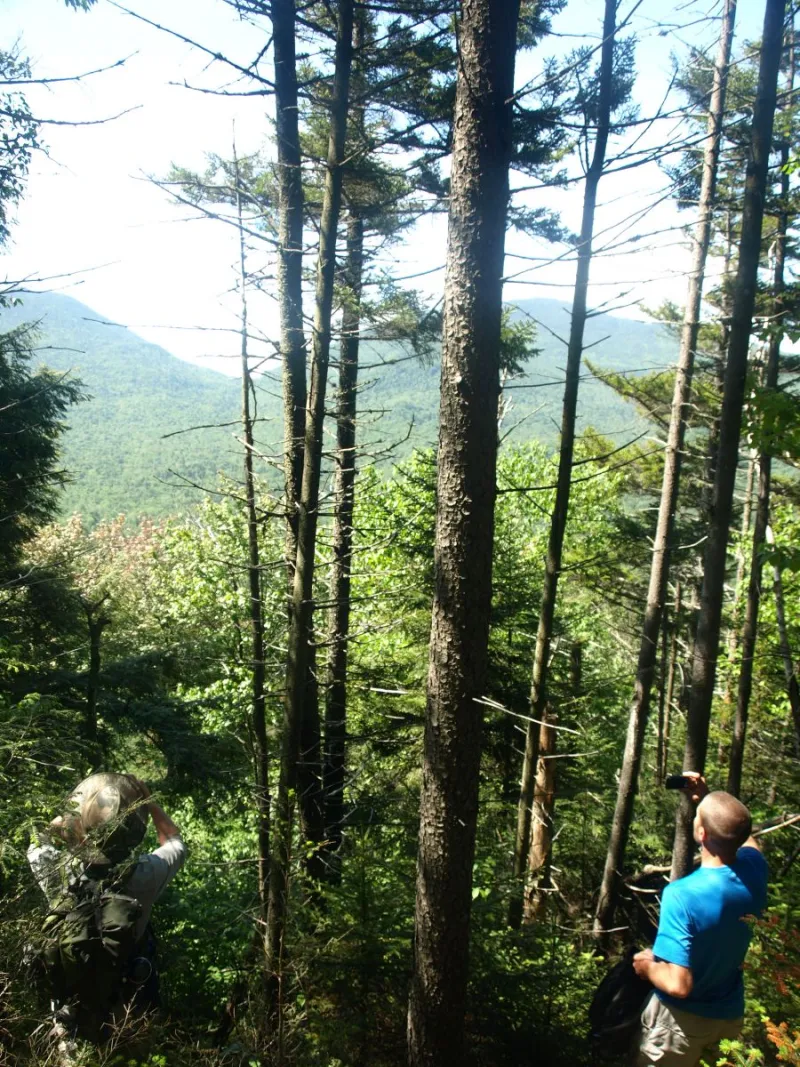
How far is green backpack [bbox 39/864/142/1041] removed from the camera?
2.58m

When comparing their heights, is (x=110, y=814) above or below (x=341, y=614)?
above

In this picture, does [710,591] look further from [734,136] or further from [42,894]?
Answer: [734,136]

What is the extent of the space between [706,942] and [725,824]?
509mm

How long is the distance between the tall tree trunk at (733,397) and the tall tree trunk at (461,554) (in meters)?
2.48

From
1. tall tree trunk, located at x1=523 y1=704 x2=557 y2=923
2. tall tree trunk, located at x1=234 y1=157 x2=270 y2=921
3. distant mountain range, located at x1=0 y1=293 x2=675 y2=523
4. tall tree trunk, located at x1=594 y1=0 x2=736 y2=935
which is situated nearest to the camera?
tall tree trunk, located at x1=234 y1=157 x2=270 y2=921

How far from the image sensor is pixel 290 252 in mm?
4891

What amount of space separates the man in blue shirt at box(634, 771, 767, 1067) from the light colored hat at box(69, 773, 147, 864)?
7.73ft

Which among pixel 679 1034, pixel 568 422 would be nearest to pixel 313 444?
pixel 568 422

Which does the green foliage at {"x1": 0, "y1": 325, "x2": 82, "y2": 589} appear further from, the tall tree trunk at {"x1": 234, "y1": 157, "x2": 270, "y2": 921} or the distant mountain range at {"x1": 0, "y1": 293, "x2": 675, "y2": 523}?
the distant mountain range at {"x1": 0, "y1": 293, "x2": 675, "y2": 523}

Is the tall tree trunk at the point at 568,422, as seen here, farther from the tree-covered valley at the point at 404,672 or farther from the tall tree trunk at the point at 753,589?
the tall tree trunk at the point at 753,589

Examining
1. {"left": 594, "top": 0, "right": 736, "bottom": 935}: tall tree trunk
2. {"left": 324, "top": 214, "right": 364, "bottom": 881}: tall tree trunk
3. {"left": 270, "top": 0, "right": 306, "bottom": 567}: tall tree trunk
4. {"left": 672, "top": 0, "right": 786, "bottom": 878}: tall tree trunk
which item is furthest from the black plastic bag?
{"left": 594, "top": 0, "right": 736, "bottom": 935}: tall tree trunk

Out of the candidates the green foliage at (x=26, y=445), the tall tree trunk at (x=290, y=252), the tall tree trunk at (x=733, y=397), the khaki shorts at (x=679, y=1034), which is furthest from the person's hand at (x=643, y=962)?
the green foliage at (x=26, y=445)

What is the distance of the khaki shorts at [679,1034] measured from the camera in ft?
9.88

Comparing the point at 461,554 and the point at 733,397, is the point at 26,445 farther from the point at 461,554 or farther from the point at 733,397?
the point at 733,397
